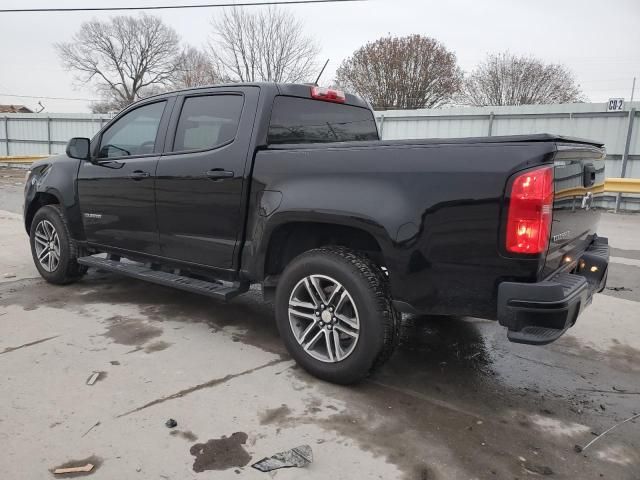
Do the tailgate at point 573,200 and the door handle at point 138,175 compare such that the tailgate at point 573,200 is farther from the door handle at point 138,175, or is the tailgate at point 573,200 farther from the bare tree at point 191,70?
the bare tree at point 191,70

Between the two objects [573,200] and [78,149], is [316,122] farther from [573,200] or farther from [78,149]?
[78,149]

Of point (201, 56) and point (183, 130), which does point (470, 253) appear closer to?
point (183, 130)

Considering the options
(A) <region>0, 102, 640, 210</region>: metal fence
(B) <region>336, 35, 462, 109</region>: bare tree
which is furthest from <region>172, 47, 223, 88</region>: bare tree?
(A) <region>0, 102, 640, 210</region>: metal fence

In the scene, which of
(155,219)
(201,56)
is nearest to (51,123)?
(201,56)

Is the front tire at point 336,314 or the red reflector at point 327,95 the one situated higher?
the red reflector at point 327,95

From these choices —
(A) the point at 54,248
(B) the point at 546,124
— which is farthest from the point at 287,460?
(B) the point at 546,124

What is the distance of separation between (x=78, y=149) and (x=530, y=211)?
4016 millimetres

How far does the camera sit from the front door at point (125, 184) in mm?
4168

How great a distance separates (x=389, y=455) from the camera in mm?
2424

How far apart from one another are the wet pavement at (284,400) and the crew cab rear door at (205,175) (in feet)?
2.41

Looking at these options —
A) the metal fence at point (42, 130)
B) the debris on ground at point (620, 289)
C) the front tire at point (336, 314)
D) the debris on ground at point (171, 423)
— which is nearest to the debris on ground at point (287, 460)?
the debris on ground at point (171, 423)

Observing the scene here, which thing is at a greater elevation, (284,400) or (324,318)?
(324,318)

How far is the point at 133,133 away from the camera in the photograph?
178 inches

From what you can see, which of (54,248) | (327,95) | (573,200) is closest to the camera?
(573,200)
